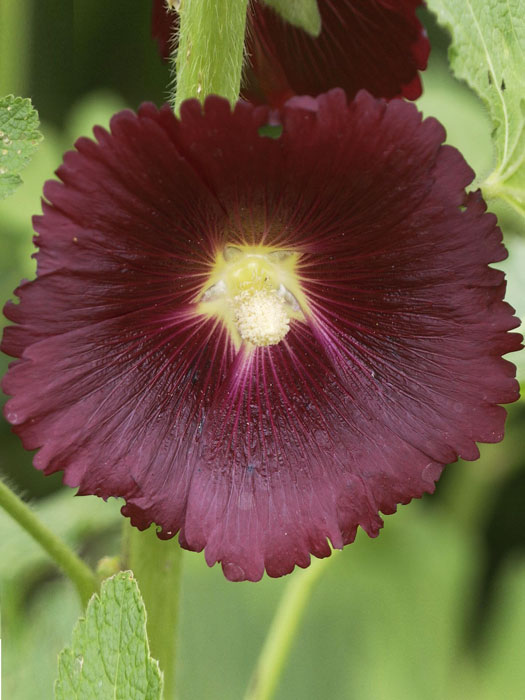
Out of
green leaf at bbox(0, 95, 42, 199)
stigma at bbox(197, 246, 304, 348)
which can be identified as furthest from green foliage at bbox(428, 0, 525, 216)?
green leaf at bbox(0, 95, 42, 199)

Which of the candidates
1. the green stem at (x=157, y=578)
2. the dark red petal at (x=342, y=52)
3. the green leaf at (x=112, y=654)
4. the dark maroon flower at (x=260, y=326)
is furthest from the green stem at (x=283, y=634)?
the dark red petal at (x=342, y=52)

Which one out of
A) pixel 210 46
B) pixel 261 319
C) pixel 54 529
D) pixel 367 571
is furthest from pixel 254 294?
pixel 367 571

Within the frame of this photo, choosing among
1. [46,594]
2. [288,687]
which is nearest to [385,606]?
[288,687]

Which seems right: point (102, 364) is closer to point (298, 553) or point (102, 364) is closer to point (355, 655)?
point (298, 553)

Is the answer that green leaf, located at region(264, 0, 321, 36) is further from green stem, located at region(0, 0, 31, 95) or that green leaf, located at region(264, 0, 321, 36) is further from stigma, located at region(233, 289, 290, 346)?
green stem, located at region(0, 0, 31, 95)

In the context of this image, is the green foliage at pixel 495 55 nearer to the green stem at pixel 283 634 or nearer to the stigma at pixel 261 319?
the stigma at pixel 261 319

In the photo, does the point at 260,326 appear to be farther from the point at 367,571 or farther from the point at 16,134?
the point at 367,571
